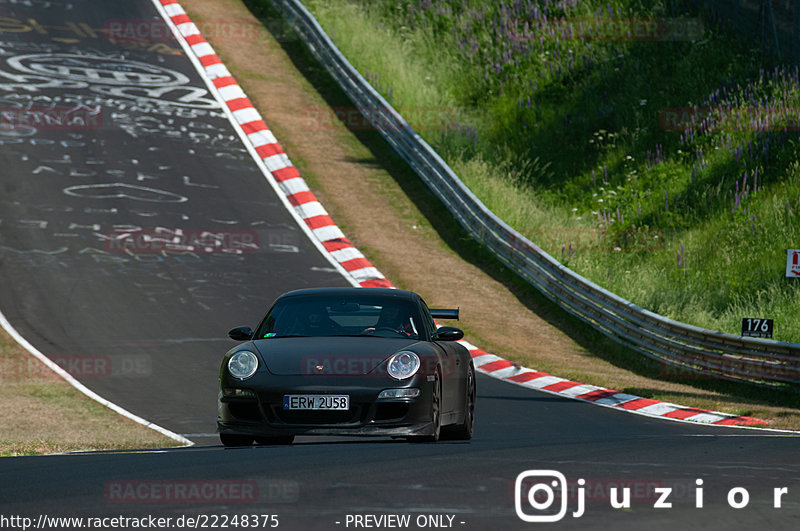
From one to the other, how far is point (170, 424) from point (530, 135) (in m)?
18.9

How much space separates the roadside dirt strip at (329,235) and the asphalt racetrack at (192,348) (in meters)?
0.47

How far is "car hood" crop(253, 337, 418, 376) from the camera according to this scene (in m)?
9.31

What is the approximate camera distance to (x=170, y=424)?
12.8m

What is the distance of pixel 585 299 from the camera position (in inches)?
792

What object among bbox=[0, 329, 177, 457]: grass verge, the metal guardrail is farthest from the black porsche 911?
the metal guardrail

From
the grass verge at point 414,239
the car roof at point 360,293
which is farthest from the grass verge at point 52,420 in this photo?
the grass verge at point 414,239

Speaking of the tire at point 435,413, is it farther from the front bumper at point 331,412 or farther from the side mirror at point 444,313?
the side mirror at point 444,313

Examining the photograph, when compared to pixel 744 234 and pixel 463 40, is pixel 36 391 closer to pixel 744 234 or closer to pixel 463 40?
pixel 744 234

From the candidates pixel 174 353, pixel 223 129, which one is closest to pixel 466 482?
pixel 174 353

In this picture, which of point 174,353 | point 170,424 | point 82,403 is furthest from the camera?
point 174,353

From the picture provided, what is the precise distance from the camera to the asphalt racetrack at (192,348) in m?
6.47

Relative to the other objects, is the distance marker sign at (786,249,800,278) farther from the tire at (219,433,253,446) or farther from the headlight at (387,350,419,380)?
the tire at (219,433,253,446)

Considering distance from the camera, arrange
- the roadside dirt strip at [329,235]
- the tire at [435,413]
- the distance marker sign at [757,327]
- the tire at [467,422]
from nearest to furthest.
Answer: the tire at [435,413]
the tire at [467,422]
the roadside dirt strip at [329,235]
the distance marker sign at [757,327]

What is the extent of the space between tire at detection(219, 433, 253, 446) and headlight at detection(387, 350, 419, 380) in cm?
132
